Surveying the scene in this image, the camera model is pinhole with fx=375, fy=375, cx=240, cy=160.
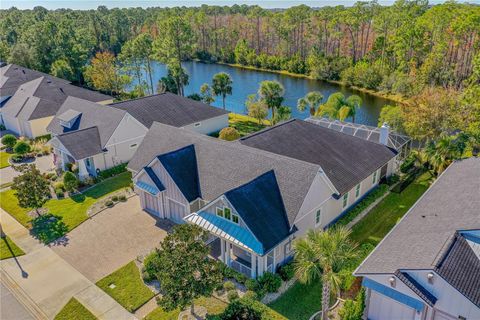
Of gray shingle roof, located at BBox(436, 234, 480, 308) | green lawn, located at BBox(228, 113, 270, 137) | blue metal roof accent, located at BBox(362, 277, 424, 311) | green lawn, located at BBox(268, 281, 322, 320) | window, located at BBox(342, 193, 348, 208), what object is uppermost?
gray shingle roof, located at BBox(436, 234, 480, 308)

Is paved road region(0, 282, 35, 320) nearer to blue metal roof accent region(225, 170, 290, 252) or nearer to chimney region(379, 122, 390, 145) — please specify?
blue metal roof accent region(225, 170, 290, 252)

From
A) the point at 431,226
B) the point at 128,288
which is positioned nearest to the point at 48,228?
the point at 128,288

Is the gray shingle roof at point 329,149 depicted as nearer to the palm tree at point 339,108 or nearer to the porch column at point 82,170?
the palm tree at point 339,108

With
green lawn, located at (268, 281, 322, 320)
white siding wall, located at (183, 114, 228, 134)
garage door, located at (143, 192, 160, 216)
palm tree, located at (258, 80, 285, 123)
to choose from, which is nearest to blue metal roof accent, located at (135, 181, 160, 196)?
garage door, located at (143, 192, 160, 216)

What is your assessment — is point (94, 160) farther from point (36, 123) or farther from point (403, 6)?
point (403, 6)

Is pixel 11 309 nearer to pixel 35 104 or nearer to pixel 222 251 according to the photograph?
pixel 222 251

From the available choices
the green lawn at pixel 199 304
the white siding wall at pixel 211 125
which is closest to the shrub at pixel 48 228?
the green lawn at pixel 199 304

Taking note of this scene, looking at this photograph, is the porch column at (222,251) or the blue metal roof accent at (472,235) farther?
the porch column at (222,251)
